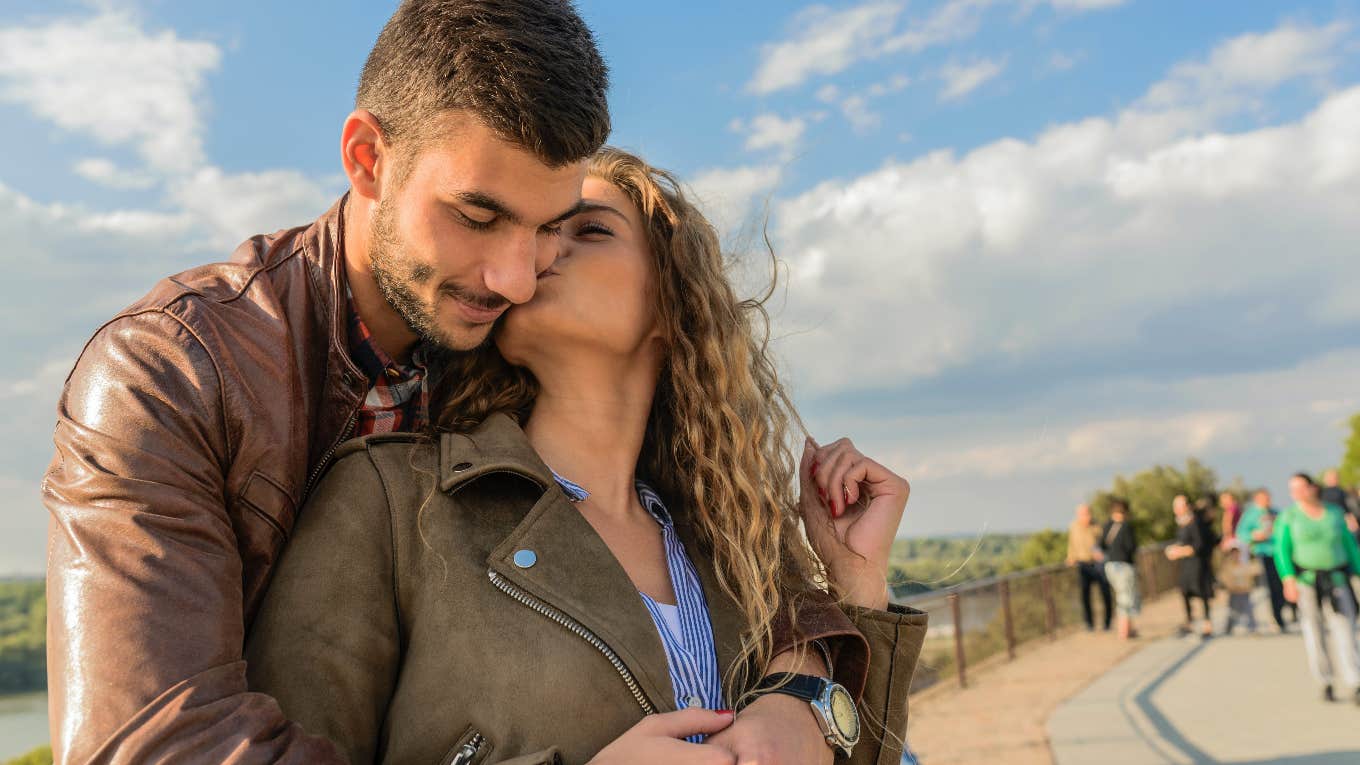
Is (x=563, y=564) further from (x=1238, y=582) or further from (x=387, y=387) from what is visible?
(x=1238, y=582)

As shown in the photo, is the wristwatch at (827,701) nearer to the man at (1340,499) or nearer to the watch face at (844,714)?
the watch face at (844,714)

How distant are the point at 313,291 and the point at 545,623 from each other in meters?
0.95

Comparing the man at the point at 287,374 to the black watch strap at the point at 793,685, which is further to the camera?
the black watch strap at the point at 793,685

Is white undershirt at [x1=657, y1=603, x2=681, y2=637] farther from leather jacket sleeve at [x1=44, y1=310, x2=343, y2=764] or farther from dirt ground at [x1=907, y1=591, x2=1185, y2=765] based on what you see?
dirt ground at [x1=907, y1=591, x2=1185, y2=765]

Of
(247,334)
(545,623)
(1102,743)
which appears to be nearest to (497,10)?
(247,334)

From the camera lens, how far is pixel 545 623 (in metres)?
2.36

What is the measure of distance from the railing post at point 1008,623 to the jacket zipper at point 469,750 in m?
14.0

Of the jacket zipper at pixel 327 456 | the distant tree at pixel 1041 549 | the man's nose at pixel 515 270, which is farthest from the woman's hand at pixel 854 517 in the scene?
the distant tree at pixel 1041 549

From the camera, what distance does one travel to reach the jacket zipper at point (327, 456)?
2461 millimetres

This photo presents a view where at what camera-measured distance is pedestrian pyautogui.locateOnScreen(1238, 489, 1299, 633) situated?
15688 millimetres

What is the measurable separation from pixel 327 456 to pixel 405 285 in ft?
1.51

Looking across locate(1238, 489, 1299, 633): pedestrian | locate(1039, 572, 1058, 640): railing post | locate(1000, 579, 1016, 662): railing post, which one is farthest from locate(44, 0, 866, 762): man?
locate(1039, 572, 1058, 640): railing post

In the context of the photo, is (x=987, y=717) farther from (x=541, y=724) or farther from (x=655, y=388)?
(x=541, y=724)

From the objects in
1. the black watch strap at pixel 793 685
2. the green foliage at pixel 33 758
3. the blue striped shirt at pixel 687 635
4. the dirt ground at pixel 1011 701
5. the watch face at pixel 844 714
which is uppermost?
the blue striped shirt at pixel 687 635
